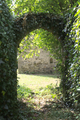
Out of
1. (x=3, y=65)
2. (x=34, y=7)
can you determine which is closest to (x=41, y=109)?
(x=3, y=65)

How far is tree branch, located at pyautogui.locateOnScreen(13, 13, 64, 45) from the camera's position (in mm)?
3615

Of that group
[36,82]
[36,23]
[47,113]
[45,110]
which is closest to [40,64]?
[36,82]

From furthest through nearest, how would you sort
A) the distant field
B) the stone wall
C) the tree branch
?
the stone wall, the distant field, the tree branch

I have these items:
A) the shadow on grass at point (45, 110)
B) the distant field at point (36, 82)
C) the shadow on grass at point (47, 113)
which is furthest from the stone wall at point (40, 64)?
the shadow on grass at point (47, 113)

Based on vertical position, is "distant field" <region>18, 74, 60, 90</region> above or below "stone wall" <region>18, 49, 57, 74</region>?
below

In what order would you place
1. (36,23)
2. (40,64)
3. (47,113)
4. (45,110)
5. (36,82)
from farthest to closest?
(40,64)
(36,82)
(36,23)
(45,110)
(47,113)

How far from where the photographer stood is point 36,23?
3.75 meters

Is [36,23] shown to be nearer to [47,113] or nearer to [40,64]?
[47,113]

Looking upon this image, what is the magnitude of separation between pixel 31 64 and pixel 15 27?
21.9 feet

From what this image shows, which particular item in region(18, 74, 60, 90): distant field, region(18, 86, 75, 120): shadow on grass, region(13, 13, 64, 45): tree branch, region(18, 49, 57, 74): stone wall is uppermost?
region(13, 13, 64, 45): tree branch

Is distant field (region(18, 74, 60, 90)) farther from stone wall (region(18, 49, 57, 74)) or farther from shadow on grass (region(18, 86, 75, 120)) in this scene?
stone wall (region(18, 49, 57, 74))

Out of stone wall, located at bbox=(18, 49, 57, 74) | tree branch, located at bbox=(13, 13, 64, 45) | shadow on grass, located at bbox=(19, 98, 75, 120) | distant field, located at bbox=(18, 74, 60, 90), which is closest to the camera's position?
shadow on grass, located at bbox=(19, 98, 75, 120)

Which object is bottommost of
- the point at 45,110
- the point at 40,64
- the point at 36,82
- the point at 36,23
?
the point at 45,110

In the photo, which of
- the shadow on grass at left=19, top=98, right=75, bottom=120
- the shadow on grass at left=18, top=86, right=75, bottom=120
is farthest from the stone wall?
the shadow on grass at left=19, top=98, right=75, bottom=120
